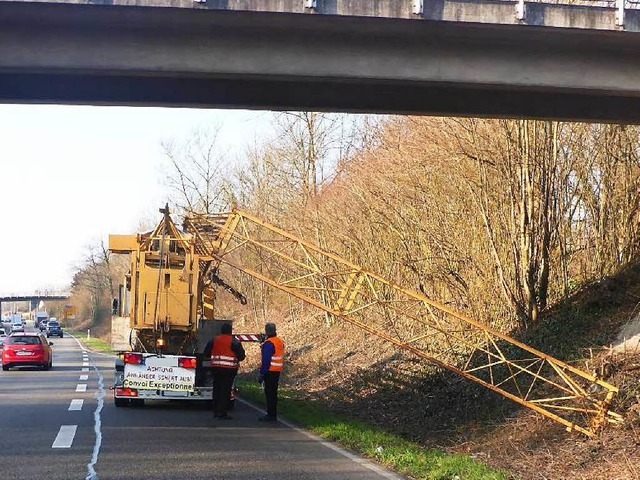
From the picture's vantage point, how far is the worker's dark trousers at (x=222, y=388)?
18.4 metres

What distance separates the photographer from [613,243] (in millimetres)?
20594

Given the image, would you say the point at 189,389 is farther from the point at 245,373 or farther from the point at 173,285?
the point at 245,373

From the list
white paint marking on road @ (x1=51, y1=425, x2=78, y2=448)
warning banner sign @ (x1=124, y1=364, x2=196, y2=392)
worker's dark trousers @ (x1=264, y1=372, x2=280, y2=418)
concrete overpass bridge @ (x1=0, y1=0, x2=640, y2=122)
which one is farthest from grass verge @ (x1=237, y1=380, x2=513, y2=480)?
concrete overpass bridge @ (x1=0, y1=0, x2=640, y2=122)

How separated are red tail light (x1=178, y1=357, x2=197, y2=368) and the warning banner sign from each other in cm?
8

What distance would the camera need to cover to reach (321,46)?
14.7m

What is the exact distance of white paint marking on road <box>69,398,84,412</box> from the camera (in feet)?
64.8

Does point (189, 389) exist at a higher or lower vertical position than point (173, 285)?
lower

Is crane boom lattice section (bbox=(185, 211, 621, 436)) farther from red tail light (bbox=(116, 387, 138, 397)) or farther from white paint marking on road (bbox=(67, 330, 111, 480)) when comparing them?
white paint marking on road (bbox=(67, 330, 111, 480))

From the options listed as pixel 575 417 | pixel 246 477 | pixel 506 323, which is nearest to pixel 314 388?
pixel 506 323

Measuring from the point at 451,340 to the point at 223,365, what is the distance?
6002 mm

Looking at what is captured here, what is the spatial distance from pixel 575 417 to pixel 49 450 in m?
7.58

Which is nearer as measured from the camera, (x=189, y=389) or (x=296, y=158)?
(x=189, y=389)

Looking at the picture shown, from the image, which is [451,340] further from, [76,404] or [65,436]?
[65,436]

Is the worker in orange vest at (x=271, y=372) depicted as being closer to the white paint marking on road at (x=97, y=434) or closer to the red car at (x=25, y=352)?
the white paint marking on road at (x=97, y=434)
